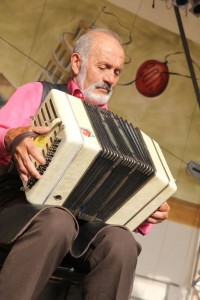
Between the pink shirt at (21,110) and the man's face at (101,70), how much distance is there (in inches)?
9.5

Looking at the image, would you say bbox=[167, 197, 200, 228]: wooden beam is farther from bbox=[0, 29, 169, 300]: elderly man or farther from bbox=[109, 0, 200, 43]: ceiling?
bbox=[0, 29, 169, 300]: elderly man

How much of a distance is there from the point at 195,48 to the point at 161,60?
0.29 meters

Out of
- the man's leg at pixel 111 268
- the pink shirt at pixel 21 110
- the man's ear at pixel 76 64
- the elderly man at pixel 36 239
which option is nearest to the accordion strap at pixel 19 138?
the elderly man at pixel 36 239

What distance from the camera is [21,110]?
1.84m

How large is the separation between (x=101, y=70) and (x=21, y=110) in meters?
0.45

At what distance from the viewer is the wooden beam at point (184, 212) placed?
11.7 ft

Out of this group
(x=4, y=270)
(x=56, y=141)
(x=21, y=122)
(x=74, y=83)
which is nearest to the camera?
(x=4, y=270)

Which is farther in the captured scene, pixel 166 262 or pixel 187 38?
pixel 187 38

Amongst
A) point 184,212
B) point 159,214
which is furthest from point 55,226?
point 184,212

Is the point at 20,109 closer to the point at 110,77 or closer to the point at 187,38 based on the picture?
the point at 110,77

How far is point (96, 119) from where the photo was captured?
1.71 metres

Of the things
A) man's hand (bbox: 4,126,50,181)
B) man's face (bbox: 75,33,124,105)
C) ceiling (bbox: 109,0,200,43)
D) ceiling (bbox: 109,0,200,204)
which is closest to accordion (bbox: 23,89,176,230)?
man's hand (bbox: 4,126,50,181)

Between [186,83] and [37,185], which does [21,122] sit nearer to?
[37,185]

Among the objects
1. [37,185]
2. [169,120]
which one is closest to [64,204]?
[37,185]
